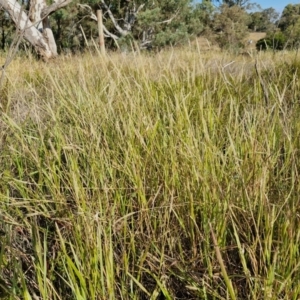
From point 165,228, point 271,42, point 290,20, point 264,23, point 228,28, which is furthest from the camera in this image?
point 228,28

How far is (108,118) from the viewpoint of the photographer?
1079 millimetres

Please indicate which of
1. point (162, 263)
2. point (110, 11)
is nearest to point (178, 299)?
point (162, 263)

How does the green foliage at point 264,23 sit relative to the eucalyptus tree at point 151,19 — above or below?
below

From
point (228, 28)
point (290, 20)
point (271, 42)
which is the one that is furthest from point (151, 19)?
point (290, 20)

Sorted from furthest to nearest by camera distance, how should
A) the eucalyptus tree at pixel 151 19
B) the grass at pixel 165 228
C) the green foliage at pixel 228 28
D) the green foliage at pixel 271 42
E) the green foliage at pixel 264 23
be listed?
the eucalyptus tree at pixel 151 19, the green foliage at pixel 228 28, the green foliage at pixel 264 23, the green foliage at pixel 271 42, the grass at pixel 165 228

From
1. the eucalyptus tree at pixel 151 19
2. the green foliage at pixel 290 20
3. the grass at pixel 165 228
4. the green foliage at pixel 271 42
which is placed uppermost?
the eucalyptus tree at pixel 151 19

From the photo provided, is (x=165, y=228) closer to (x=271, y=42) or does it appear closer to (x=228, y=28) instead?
(x=271, y=42)

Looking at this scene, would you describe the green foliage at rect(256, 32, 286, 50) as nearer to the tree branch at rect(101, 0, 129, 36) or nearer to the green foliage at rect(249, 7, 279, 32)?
the green foliage at rect(249, 7, 279, 32)

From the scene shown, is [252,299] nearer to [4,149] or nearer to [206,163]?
[206,163]

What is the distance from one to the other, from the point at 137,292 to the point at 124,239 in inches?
4.2

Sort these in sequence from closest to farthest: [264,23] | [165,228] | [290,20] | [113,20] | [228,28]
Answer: [165,228], [290,20], [264,23], [228,28], [113,20]

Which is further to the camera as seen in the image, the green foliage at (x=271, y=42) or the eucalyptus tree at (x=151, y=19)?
the eucalyptus tree at (x=151, y=19)

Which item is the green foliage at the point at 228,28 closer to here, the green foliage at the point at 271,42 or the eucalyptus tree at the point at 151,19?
the green foliage at the point at 271,42

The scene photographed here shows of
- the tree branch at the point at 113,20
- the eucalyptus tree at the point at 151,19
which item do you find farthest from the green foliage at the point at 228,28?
the tree branch at the point at 113,20
